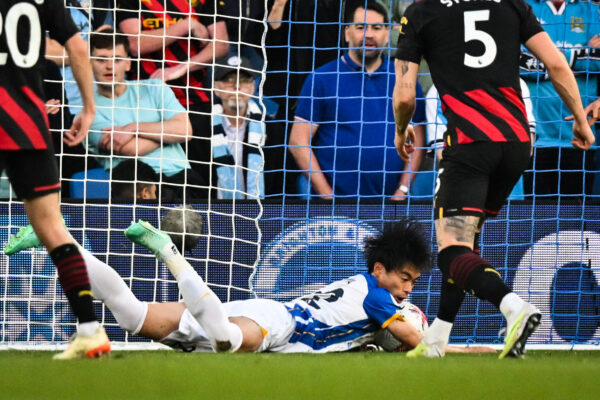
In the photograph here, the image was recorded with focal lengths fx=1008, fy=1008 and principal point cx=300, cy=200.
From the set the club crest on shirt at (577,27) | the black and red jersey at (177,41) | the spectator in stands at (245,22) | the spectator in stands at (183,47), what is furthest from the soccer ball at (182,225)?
the club crest on shirt at (577,27)

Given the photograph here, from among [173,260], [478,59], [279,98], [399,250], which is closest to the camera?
[478,59]

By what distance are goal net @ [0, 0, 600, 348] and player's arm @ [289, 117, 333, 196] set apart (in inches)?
2.3

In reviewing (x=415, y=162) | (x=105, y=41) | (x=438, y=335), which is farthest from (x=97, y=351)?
(x=415, y=162)

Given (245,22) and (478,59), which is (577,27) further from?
(478,59)

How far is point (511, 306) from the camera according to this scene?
4.50 metres

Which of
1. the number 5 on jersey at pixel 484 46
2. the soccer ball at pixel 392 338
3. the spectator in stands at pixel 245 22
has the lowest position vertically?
the soccer ball at pixel 392 338

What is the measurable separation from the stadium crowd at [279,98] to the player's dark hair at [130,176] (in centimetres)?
3

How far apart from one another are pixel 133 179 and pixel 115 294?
2.14m

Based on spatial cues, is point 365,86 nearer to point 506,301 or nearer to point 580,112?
point 580,112

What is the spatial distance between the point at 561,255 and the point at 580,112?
266 centimetres

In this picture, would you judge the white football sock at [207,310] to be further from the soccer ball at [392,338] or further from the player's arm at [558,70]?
the player's arm at [558,70]

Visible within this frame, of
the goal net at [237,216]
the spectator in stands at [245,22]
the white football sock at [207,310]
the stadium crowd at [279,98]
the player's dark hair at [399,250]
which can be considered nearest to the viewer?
the white football sock at [207,310]

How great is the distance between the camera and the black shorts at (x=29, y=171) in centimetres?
425

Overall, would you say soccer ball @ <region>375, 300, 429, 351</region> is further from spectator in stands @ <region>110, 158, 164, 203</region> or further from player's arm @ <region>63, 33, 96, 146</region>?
spectator in stands @ <region>110, 158, 164, 203</region>
